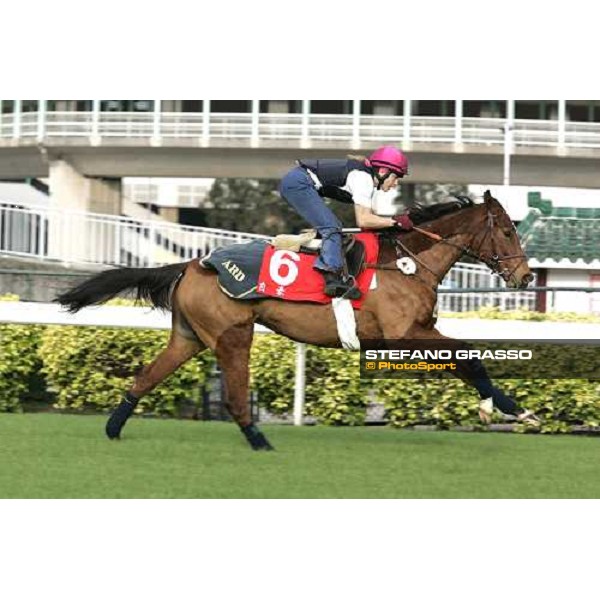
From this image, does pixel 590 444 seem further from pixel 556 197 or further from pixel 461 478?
pixel 556 197

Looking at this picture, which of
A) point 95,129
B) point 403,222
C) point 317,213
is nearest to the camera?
point 317,213

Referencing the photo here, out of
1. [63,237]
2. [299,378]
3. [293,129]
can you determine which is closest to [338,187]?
[299,378]

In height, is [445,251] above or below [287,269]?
above

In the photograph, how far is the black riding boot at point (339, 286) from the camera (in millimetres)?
6527

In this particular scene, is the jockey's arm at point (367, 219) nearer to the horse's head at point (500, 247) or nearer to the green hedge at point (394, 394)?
the horse's head at point (500, 247)

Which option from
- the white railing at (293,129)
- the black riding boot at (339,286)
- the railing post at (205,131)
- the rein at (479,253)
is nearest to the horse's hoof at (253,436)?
the black riding boot at (339,286)

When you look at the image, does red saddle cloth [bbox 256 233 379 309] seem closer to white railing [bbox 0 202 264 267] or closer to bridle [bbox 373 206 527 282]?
bridle [bbox 373 206 527 282]

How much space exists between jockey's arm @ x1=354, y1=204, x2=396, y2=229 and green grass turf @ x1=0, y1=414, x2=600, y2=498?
1244 mm

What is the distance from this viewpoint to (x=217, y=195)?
3894 centimetres

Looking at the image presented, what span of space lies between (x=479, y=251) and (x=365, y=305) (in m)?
0.73

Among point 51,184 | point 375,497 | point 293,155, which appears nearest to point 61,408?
point 375,497

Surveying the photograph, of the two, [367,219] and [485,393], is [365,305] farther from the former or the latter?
[485,393]

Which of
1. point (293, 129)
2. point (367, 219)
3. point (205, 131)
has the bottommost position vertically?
point (367, 219)

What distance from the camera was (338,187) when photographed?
676cm
